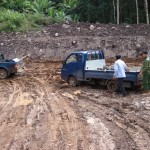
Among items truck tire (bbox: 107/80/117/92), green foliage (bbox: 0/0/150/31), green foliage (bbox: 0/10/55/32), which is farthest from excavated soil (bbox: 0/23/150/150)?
green foliage (bbox: 0/0/150/31)

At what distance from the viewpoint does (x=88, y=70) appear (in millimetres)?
17844

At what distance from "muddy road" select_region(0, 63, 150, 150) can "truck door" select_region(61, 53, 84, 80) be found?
0.61m

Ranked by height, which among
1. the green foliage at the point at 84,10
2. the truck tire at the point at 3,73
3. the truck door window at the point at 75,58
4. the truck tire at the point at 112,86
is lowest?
the truck tire at the point at 112,86

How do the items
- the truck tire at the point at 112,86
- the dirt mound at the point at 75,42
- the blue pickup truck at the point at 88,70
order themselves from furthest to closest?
the dirt mound at the point at 75,42 < the blue pickup truck at the point at 88,70 < the truck tire at the point at 112,86

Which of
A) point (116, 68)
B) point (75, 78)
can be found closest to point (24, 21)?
point (75, 78)

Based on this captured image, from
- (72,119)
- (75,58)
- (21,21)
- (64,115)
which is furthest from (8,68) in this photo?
(21,21)

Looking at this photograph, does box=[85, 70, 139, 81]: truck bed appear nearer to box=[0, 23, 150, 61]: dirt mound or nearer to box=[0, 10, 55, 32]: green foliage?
box=[0, 23, 150, 61]: dirt mound

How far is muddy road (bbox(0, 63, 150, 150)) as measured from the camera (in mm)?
9598

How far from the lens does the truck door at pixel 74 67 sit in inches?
716

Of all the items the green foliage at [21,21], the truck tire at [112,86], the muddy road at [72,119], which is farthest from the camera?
the green foliage at [21,21]

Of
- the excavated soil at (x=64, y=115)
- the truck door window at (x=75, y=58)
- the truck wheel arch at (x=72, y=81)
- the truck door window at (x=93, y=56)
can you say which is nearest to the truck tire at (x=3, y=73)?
the excavated soil at (x=64, y=115)

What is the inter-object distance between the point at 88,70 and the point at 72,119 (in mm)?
6025

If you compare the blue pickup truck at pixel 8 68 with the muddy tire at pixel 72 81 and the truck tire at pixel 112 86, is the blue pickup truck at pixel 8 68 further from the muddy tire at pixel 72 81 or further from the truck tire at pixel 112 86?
the truck tire at pixel 112 86

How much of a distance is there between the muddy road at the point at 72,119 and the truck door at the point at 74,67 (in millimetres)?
609
